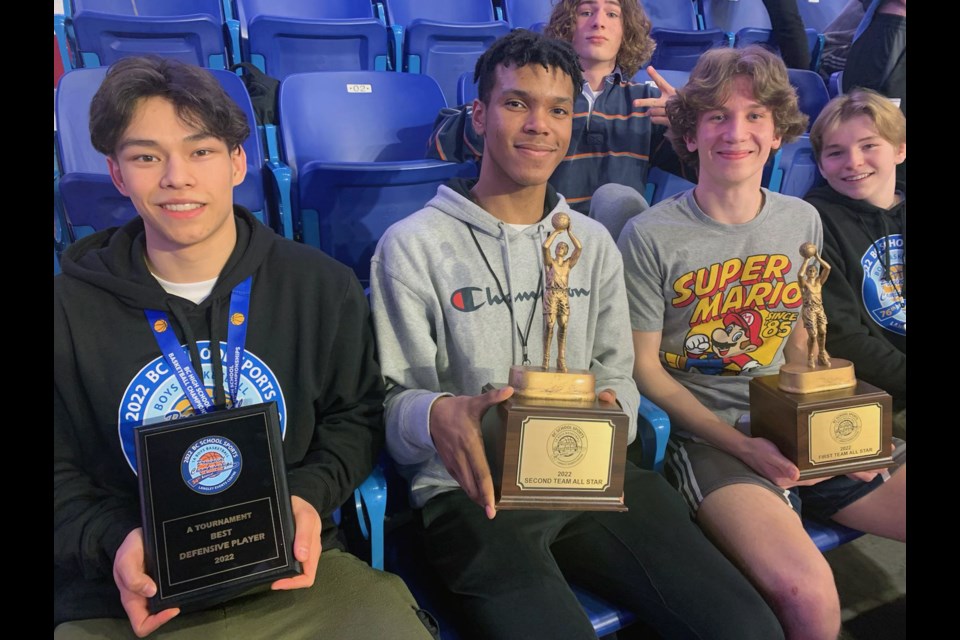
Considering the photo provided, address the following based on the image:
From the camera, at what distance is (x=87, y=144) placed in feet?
7.52

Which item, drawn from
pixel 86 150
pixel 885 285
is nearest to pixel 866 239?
pixel 885 285

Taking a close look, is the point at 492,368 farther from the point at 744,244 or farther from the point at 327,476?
the point at 744,244

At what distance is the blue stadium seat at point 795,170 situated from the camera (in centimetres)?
279

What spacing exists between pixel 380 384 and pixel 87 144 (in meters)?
1.68

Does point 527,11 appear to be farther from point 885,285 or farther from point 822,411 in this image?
point 822,411

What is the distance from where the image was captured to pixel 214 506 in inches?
40.6

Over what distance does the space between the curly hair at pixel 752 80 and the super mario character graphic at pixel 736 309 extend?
0.38 meters

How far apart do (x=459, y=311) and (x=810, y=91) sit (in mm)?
2745

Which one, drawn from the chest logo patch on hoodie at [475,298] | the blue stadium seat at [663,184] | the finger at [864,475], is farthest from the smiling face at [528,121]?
the blue stadium seat at [663,184]

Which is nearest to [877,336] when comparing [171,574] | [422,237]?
[422,237]

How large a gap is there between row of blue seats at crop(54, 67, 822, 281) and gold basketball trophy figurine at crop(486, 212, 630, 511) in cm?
106

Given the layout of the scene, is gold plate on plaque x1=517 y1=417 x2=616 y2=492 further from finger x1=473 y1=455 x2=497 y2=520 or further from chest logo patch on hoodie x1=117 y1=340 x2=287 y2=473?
chest logo patch on hoodie x1=117 y1=340 x2=287 y2=473

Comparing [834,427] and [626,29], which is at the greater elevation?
[626,29]

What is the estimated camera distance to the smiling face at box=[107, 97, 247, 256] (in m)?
1.15
